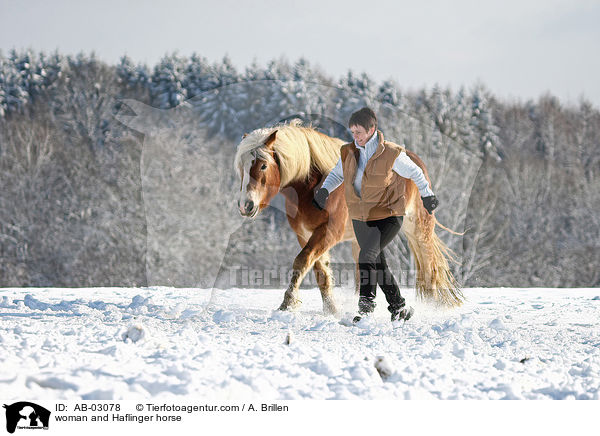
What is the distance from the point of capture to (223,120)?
21.3ft

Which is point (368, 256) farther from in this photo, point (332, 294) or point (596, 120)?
point (596, 120)

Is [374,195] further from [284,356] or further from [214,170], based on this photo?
[214,170]

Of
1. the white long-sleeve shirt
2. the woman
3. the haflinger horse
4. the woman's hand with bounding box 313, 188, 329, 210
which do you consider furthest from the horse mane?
the white long-sleeve shirt

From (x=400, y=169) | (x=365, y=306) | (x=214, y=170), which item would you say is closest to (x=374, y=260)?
(x=365, y=306)

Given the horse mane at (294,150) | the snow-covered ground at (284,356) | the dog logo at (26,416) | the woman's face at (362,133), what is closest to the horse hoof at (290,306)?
the snow-covered ground at (284,356)

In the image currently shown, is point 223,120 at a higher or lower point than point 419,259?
higher

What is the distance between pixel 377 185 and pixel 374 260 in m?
0.62

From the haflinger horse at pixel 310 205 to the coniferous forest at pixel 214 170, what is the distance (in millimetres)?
986

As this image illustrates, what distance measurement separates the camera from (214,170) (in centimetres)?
824

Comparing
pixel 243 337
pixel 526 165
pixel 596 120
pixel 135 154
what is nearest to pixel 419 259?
pixel 243 337

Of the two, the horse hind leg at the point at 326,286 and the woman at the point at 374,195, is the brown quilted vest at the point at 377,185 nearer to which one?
the woman at the point at 374,195

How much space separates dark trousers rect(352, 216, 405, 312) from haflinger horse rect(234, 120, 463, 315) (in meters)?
0.45

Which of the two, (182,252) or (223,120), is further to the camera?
(182,252)

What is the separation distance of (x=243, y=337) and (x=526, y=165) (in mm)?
18699
